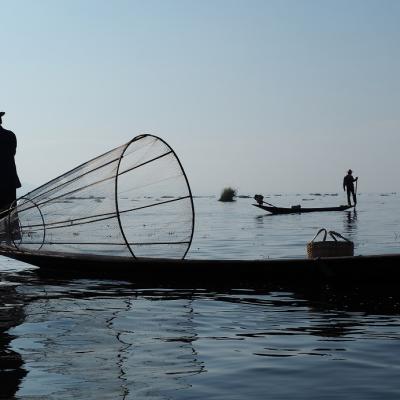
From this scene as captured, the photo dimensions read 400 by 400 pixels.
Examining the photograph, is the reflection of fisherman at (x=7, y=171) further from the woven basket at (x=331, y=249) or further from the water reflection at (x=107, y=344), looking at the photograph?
the woven basket at (x=331, y=249)

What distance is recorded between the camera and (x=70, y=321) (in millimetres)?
6996

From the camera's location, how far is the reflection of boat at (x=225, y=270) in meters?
8.70

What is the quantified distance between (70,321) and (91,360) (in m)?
1.73

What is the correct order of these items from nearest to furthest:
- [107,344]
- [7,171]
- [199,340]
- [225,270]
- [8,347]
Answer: [8,347], [107,344], [199,340], [225,270], [7,171]

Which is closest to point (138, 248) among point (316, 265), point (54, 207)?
point (54, 207)

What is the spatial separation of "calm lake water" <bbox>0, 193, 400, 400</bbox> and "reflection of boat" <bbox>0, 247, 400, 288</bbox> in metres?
0.21

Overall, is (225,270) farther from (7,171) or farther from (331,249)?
(7,171)

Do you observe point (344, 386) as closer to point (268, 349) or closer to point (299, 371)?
point (299, 371)

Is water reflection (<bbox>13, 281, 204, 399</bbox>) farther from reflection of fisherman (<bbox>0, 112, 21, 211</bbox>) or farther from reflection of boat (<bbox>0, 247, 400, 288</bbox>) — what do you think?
reflection of fisherman (<bbox>0, 112, 21, 211</bbox>)

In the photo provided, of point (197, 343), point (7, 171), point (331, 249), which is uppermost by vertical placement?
point (7, 171)

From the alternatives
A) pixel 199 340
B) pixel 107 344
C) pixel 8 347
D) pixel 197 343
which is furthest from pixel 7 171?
pixel 197 343

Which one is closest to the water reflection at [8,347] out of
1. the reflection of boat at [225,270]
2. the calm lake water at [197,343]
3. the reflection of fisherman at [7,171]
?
the calm lake water at [197,343]

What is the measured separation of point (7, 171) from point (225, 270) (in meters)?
5.23

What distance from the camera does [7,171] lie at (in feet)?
42.1
